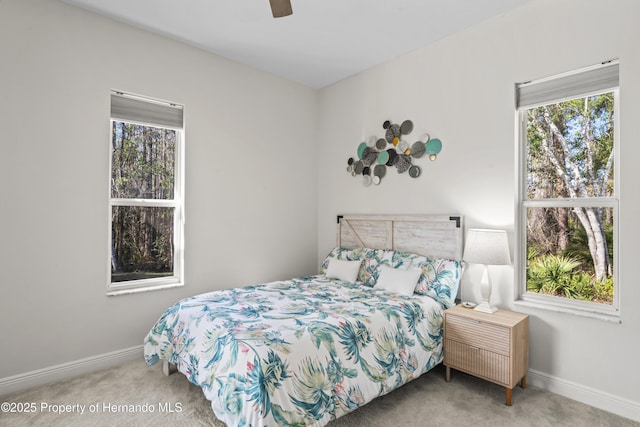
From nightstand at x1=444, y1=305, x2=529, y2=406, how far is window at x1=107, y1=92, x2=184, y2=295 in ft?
8.10

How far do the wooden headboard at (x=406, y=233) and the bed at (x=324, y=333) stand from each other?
10 millimetres

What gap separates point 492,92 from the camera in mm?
2807

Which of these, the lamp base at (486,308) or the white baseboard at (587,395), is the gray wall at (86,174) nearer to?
the lamp base at (486,308)

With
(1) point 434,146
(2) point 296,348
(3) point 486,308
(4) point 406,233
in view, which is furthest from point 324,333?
(1) point 434,146

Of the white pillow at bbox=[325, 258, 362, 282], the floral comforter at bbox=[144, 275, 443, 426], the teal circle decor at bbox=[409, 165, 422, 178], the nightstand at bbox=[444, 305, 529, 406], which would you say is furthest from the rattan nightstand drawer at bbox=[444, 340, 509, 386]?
the teal circle decor at bbox=[409, 165, 422, 178]

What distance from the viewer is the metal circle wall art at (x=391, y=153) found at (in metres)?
3.28

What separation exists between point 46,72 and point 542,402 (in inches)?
167

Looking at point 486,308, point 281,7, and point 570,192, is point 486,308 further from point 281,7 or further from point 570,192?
point 281,7

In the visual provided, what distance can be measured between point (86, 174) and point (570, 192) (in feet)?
12.2

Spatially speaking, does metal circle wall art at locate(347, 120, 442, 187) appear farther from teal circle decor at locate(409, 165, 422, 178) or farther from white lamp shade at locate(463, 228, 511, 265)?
white lamp shade at locate(463, 228, 511, 265)

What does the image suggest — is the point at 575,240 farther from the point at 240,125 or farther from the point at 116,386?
the point at 116,386

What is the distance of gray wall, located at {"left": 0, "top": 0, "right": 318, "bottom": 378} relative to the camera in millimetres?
2443

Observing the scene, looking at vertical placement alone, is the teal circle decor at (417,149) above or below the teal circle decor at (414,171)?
above

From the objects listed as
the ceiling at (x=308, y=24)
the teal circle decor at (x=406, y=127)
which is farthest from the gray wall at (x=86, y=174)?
the teal circle decor at (x=406, y=127)
